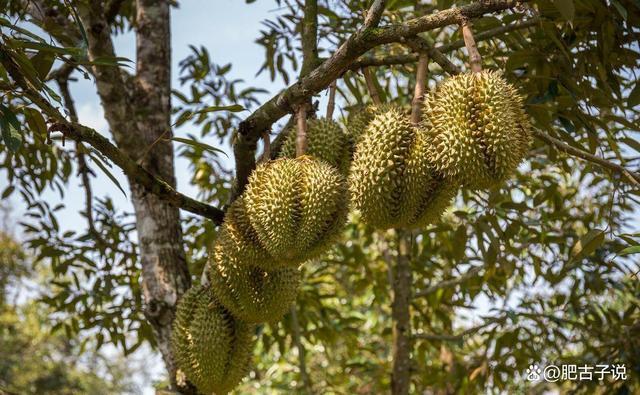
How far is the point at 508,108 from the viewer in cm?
157

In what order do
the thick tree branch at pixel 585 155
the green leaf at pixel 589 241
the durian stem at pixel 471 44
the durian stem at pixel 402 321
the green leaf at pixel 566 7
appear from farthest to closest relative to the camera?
the durian stem at pixel 402 321
the green leaf at pixel 589 241
the thick tree branch at pixel 585 155
the durian stem at pixel 471 44
the green leaf at pixel 566 7

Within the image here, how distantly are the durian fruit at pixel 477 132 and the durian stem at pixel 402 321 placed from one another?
1.72 metres

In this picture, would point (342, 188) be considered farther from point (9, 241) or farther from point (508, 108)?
point (9, 241)

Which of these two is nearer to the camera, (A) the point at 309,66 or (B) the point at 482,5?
(B) the point at 482,5

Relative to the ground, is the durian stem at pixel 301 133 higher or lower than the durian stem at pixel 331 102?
lower

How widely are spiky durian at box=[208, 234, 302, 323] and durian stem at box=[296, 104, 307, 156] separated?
0.33 meters

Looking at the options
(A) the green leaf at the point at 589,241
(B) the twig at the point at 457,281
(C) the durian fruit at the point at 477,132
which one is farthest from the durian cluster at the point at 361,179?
(B) the twig at the point at 457,281

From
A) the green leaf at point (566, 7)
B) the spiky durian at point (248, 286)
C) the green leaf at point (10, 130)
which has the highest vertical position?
the green leaf at point (566, 7)

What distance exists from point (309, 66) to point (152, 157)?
3.14 feet

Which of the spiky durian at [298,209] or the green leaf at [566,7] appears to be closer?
the green leaf at [566,7]

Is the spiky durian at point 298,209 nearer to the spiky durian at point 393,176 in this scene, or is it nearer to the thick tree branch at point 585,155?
the spiky durian at point 393,176

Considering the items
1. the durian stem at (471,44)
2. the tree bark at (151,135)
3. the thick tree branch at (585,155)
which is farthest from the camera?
the tree bark at (151,135)

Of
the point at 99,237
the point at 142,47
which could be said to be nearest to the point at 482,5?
the point at 142,47

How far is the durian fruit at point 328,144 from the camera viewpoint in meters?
1.88
